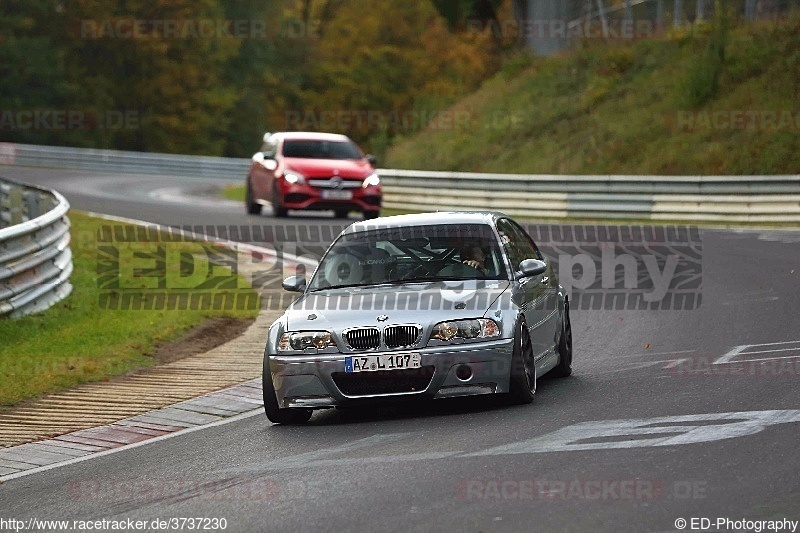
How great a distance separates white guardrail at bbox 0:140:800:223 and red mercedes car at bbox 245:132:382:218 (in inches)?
102

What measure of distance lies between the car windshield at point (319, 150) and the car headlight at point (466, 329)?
65.5ft

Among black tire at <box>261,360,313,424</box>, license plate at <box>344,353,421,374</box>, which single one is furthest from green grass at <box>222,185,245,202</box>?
license plate at <box>344,353,421,374</box>

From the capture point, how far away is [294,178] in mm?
28672

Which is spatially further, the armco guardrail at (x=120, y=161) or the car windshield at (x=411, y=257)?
the armco guardrail at (x=120, y=161)

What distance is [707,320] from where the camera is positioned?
14.8m

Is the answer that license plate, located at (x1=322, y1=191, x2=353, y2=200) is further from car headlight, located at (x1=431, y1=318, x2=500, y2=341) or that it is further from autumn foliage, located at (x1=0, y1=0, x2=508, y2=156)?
autumn foliage, located at (x1=0, y1=0, x2=508, y2=156)

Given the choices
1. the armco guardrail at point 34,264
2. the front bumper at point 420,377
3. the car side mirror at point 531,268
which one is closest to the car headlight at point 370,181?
the armco guardrail at point 34,264

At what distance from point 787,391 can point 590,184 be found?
64.8 feet

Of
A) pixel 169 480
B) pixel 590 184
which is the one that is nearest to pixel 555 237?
pixel 590 184

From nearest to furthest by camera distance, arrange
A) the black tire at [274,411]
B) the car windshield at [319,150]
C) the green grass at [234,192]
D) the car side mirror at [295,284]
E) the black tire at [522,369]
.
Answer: the black tire at [522,369] < the black tire at [274,411] < the car side mirror at [295,284] < the car windshield at [319,150] < the green grass at [234,192]

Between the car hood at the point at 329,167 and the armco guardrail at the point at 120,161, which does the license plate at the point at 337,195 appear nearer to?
the car hood at the point at 329,167

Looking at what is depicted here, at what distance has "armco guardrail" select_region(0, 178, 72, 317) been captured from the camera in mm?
15062

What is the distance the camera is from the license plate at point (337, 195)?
28453mm

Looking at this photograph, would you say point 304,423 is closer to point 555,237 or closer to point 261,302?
point 261,302
